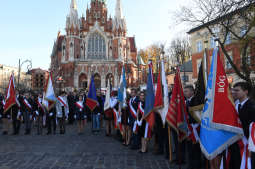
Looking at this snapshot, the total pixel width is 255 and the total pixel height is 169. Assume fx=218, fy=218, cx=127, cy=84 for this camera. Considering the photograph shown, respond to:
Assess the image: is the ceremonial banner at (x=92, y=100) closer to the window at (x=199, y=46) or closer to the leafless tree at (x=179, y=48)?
the window at (x=199, y=46)

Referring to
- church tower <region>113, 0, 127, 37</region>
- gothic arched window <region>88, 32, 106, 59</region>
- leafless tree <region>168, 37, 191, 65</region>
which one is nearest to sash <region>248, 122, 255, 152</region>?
leafless tree <region>168, 37, 191, 65</region>

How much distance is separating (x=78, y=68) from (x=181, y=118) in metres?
47.2

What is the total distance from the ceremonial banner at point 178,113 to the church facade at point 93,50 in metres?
44.2

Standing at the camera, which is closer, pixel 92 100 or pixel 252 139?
pixel 252 139

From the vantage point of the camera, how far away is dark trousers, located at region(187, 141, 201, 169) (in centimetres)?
516

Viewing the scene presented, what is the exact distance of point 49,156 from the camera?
6.40 m

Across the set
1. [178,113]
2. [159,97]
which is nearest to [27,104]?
[159,97]

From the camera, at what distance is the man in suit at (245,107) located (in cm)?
334

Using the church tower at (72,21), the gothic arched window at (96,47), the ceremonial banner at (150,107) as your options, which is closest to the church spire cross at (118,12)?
the gothic arched window at (96,47)

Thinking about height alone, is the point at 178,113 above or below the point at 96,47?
below

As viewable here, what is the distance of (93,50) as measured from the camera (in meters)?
52.6

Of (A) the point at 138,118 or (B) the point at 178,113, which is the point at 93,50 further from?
(B) the point at 178,113

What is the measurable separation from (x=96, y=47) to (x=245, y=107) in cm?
5122

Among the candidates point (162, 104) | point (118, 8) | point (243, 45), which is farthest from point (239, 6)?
point (118, 8)
